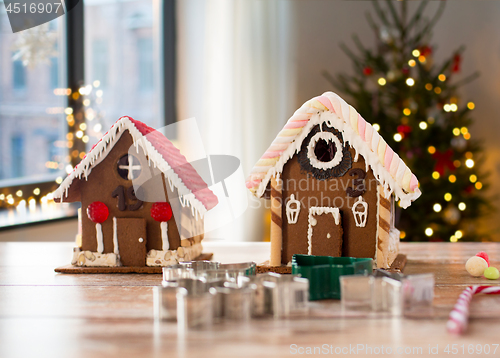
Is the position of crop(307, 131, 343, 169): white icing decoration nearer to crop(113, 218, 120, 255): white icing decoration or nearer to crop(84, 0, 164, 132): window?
crop(113, 218, 120, 255): white icing decoration

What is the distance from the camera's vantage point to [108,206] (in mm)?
1025

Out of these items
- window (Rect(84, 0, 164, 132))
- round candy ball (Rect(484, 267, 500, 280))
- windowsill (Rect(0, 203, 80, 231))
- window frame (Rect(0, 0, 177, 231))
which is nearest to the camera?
round candy ball (Rect(484, 267, 500, 280))

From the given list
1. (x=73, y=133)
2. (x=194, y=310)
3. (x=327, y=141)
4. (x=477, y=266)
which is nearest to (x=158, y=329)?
(x=194, y=310)

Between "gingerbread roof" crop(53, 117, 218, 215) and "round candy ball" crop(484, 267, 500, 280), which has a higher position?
"gingerbread roof" crop(53, 117, 218, 215)

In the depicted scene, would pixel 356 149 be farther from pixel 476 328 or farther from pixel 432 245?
pixel 432 245

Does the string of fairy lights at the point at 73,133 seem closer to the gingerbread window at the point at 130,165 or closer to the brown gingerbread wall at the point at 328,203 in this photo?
the gingerbread window at the point at 130,165

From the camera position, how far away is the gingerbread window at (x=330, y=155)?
3.20 ft

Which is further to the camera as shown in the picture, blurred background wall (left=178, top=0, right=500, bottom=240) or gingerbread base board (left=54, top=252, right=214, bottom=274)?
blurred background wall (left=178, top=0, right=500, bottom=240)

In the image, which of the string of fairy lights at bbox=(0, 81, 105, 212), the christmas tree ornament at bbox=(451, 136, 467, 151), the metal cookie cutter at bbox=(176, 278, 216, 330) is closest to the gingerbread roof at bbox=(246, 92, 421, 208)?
the metal cookie cutter at bbox=(176, 278, 216, 330)

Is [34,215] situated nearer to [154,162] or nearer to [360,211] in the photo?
[154,162]

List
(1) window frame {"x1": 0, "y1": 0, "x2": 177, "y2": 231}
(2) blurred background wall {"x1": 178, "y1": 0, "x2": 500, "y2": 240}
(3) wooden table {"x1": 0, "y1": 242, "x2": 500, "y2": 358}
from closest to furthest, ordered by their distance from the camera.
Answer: (3) wooden table {"x1": 0, "y1": 242, "x2": 500, "y2": 358} < (1) window frame {"x1": 0, "y1": 0, "x2": 177, "y2": 231} < (2) blurred background wall {"x1": 178, "y1": 0, "x2": 500, "y2": 240}

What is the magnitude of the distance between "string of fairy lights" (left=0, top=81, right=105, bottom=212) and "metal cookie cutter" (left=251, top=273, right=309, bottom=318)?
187 centimetres

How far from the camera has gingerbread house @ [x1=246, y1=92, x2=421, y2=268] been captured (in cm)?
94

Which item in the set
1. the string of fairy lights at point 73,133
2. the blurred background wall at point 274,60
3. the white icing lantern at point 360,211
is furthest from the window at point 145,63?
the white icing lantern at point 360,211
